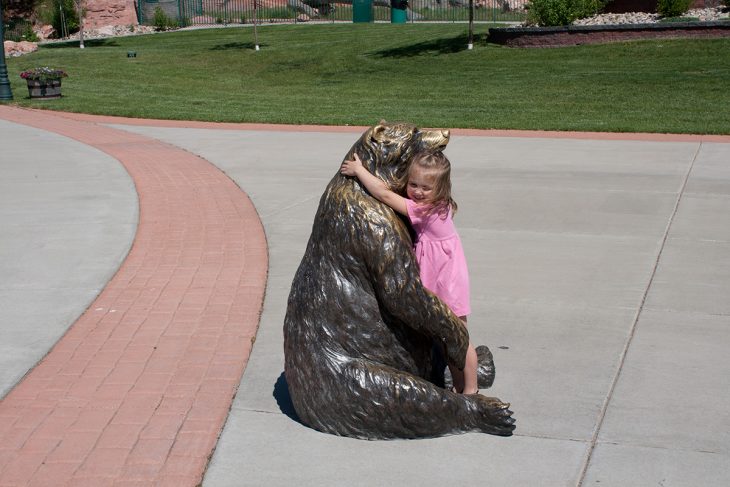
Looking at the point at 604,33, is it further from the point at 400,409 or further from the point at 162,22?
the point at 400,409

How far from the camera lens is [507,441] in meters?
4.59

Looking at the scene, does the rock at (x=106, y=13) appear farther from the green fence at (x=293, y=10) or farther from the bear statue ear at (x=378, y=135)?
the bear statue ear at (x=378, y=135)

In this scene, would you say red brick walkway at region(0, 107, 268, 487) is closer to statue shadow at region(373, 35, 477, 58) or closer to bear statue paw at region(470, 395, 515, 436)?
bear statue paw at region(470, 395, 515, 436)

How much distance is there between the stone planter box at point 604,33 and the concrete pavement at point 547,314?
1228 cm

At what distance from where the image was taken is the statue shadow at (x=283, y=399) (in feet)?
16.2

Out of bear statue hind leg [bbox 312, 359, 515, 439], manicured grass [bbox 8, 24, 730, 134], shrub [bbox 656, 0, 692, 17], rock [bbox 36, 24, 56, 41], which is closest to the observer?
bear statue hind leg [bbox 312, 359, 515, 439]

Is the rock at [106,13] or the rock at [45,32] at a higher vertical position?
the rock at [106,13]

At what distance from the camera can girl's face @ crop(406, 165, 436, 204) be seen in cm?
411

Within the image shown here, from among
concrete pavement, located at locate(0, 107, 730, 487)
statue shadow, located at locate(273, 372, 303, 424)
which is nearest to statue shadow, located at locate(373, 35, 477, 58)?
concrete pavement, located at locate(0, 107, 730, 487)

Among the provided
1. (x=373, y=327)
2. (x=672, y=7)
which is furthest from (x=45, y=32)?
(x=373, y=327)

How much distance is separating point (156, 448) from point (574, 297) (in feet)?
11.3

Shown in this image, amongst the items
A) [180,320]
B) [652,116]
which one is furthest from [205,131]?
[180,320]

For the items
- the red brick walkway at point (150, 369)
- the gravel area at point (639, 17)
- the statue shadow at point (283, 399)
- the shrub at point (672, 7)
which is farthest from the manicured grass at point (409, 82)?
the statue shadow at point (283, 399)

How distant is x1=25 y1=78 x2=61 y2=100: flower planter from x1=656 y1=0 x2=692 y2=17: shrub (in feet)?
52.8
